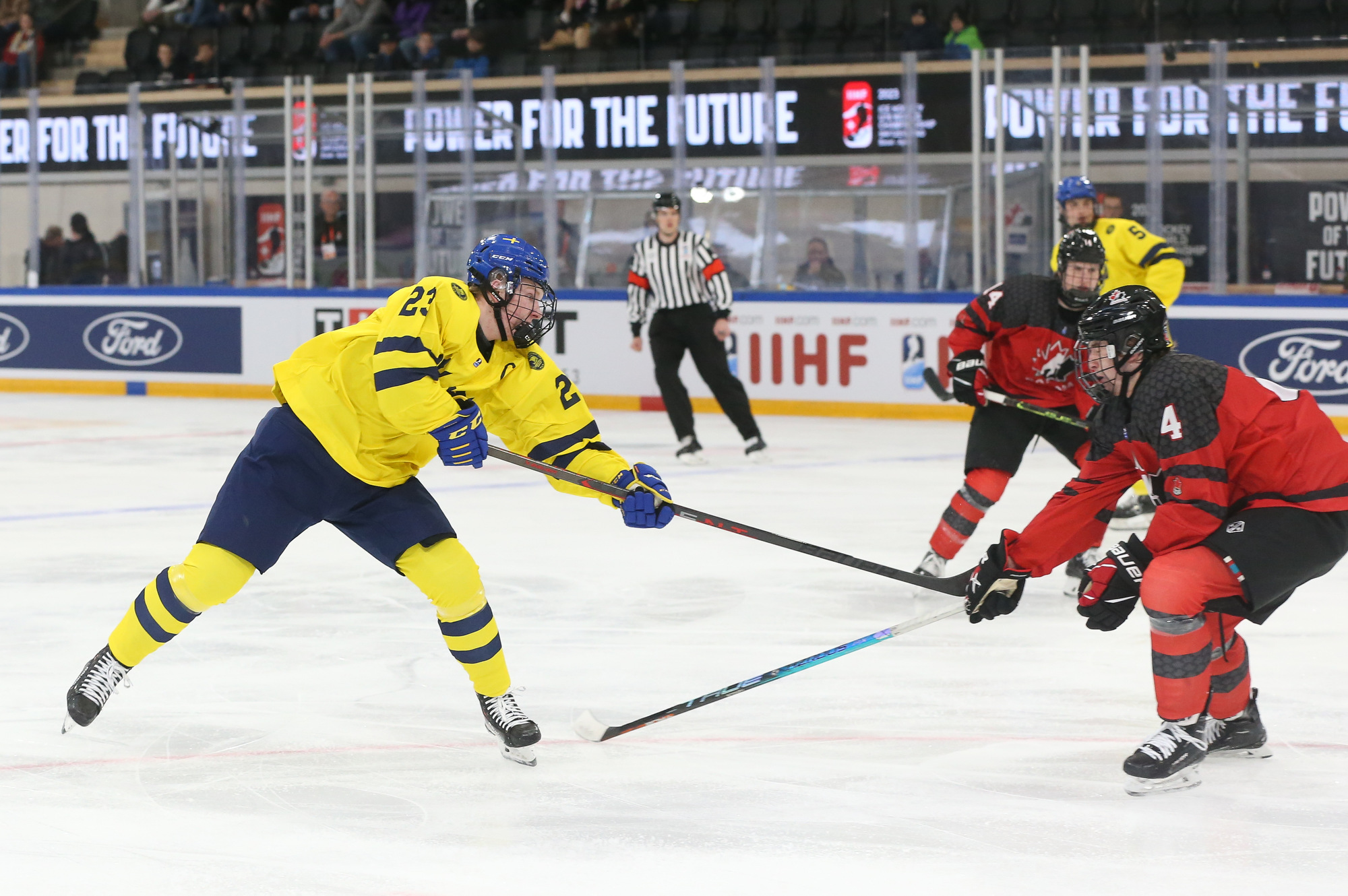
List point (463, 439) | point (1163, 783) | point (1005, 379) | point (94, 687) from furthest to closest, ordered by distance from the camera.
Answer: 1. point (1005, 379)
2. point (94, 687)
3. point (463, 439)
4. point (1163, 783)

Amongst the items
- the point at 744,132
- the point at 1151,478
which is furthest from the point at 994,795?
the point at 744,132

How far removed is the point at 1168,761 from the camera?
2711 millimetres

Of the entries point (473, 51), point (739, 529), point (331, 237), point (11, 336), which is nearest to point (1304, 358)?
point (739, 529)

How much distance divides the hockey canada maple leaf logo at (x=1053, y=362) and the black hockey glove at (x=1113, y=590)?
1603mm

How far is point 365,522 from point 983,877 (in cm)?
132

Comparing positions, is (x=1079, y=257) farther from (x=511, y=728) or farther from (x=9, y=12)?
(x=9, y=12)

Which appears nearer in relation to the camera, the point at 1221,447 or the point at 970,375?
the point at 1221,447

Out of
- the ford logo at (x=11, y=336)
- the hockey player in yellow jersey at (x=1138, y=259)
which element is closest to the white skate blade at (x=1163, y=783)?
the hockey player in yellow jersey at (x=1138, y=259)

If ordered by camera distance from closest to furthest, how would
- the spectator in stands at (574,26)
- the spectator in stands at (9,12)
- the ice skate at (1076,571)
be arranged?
the ice skate at (1076,571) → the spectator in stands at (574,26) → the spectator in stands at (9,12)

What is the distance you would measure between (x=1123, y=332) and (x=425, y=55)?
35.0ft

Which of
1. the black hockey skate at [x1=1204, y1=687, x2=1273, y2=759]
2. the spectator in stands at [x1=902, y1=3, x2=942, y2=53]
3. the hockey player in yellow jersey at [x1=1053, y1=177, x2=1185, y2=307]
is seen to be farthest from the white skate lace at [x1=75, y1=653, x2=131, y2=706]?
the spectator in stands at [x1=902, y1=3, x2=942, y2=53]

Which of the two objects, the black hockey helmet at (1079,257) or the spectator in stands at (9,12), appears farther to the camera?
the spectator in stands at (9,12)

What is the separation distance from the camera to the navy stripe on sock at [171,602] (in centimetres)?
290

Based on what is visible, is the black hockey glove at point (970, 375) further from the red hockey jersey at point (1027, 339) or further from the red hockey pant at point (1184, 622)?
the red hockey pant at point (1184, 622)
